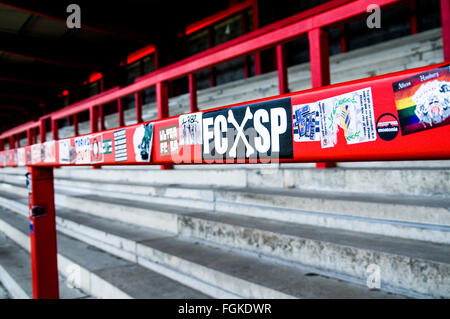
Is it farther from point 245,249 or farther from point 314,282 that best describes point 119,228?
point 314,282

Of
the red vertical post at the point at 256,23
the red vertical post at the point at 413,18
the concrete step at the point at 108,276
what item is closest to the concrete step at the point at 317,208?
the concrete step at the point at 108,276

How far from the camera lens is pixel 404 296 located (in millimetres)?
1091

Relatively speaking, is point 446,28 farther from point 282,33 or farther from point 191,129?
point 191,129

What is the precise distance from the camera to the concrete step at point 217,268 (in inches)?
46.9

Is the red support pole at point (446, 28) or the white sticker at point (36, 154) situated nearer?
the white sticker at point (36, 154)

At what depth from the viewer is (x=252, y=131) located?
0.49m

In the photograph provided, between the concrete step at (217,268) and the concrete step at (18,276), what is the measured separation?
366 millimetres

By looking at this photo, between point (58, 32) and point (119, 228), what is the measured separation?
29.3ft

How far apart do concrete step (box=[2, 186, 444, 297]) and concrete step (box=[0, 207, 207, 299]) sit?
36 centimetres

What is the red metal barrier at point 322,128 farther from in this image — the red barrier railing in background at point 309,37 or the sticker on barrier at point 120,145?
the red barrier railing in background at point 309,37

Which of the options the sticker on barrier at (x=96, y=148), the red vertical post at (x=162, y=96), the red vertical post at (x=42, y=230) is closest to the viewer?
the sticker on barrier at (x=96, y=148)

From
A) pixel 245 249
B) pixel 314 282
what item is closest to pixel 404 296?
pixel 314 282

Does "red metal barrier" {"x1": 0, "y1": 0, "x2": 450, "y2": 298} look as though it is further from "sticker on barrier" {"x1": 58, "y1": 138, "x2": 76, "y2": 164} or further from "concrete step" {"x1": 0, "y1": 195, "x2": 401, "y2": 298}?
"concrete step" {"x1": 0, "y1": 195, "x2": 401, "y2": 298}

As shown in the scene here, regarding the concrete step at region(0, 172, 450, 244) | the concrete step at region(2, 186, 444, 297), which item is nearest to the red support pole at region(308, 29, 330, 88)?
the concrete step at region(0, 172, 450, 244)
